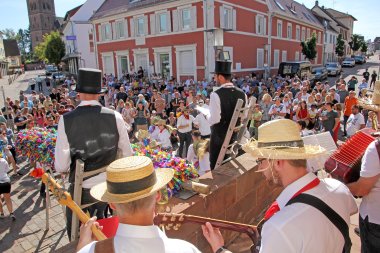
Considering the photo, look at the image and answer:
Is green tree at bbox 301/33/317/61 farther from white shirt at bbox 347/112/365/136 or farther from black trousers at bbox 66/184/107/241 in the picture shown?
black trousers at bbox 66/184/107/241

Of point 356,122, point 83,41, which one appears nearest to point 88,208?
point 356,122

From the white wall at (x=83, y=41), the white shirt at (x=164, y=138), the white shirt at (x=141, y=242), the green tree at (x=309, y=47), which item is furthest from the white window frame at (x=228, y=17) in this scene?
the white shirt at (x=141, y=242)

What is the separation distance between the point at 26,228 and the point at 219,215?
4.35m

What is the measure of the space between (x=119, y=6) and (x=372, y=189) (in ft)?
93.9

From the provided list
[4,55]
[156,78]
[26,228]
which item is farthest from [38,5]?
[26,228]

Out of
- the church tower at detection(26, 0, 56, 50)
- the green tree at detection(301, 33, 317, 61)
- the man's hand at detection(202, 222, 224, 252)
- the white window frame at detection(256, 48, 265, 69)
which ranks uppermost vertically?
the church tower at detection(26, 0, 56, 50)

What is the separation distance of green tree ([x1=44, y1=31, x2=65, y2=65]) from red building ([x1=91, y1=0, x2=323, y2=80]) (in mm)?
21150

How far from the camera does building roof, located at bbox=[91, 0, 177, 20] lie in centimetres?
2444

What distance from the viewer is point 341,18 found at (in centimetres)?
7025

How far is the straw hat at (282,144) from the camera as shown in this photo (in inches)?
71.4

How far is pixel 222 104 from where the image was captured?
13.5 ft

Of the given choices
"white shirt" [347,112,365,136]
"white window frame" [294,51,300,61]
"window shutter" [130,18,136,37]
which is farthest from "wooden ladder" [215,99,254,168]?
"white window frame" [294,51,300,61]

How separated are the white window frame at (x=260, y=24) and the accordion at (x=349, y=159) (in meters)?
26.0

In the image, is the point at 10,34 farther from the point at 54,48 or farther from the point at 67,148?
the point at 67,148
